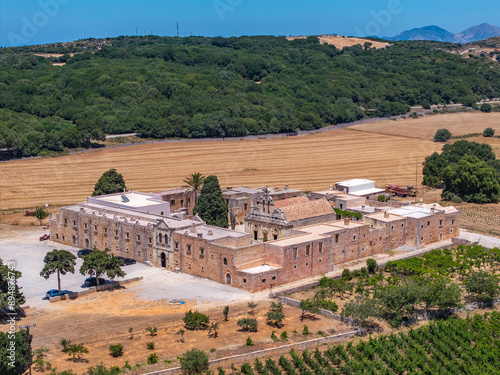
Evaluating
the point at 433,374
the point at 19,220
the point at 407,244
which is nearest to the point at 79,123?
the point at 19,220

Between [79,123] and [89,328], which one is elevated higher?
[79,123]

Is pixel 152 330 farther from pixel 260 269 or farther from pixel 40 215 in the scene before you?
pixel 40 215

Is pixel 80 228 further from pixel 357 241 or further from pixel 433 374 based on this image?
pixel 433 374

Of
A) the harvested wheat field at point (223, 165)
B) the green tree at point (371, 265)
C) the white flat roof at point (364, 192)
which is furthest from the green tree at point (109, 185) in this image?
the green tree at point (371, 265)

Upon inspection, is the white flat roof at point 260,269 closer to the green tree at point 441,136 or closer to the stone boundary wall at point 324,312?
the stone boundary wall at point 324,312

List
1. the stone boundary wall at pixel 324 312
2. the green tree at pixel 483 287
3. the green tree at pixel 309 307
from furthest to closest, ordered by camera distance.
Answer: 1. the green tree at pixel 483 287
2. the green tree at pixel 309 307
3. the stone boundary wall at pixel 324 312
